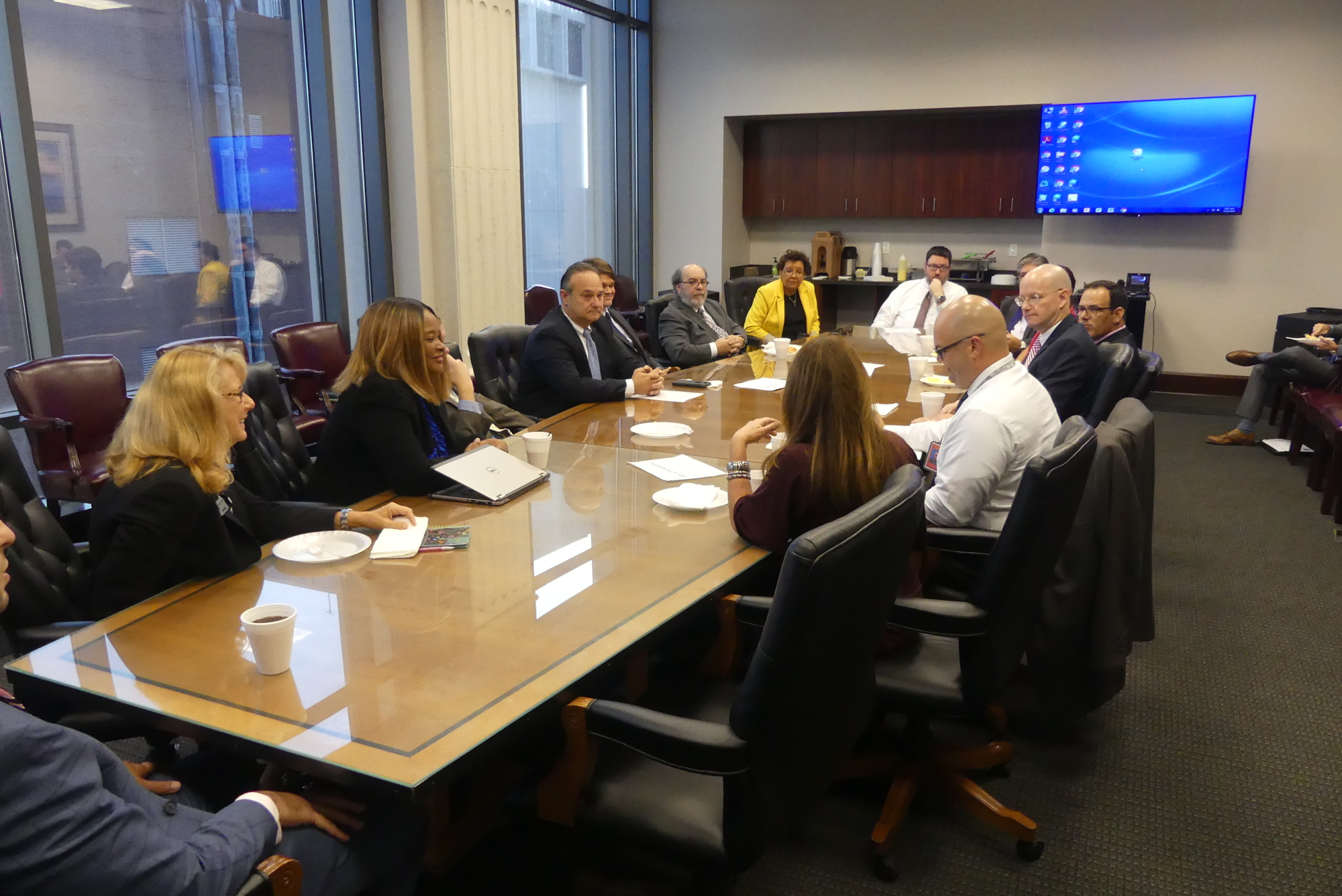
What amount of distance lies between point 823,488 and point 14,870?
1.55 meters

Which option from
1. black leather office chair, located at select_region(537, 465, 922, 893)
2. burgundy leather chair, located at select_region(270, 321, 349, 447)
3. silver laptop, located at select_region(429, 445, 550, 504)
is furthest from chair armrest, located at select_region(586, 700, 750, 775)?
burgundy leather chair, located at select_region(270, 321, 349, 447)

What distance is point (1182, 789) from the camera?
2.52 metres

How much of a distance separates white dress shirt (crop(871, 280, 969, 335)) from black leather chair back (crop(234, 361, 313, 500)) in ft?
13.8

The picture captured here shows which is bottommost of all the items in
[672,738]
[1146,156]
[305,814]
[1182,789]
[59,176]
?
[1182,789]

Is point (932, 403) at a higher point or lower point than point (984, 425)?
lower

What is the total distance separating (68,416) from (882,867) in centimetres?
360

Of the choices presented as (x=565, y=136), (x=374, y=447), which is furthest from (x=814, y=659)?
(x=565, y=136)

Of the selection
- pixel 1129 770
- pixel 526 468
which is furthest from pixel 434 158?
pixel 1129 770

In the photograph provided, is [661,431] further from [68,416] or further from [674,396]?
[68,416]

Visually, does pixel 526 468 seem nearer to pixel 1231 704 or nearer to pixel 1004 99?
pixel 1231 704

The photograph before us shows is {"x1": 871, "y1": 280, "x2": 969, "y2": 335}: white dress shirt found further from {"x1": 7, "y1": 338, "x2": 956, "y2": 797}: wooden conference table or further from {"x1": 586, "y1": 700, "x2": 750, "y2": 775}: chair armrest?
{"x1": 586, "y1": 700, "x2": 750, "y2": 775}: chair armrest

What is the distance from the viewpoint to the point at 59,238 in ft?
14.5

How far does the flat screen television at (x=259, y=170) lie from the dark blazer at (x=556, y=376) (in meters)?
2.20

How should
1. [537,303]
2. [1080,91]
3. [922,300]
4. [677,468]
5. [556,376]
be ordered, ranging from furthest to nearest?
[1080,91] < [537,303] < [922,300] < [556,376] < [677,468]
